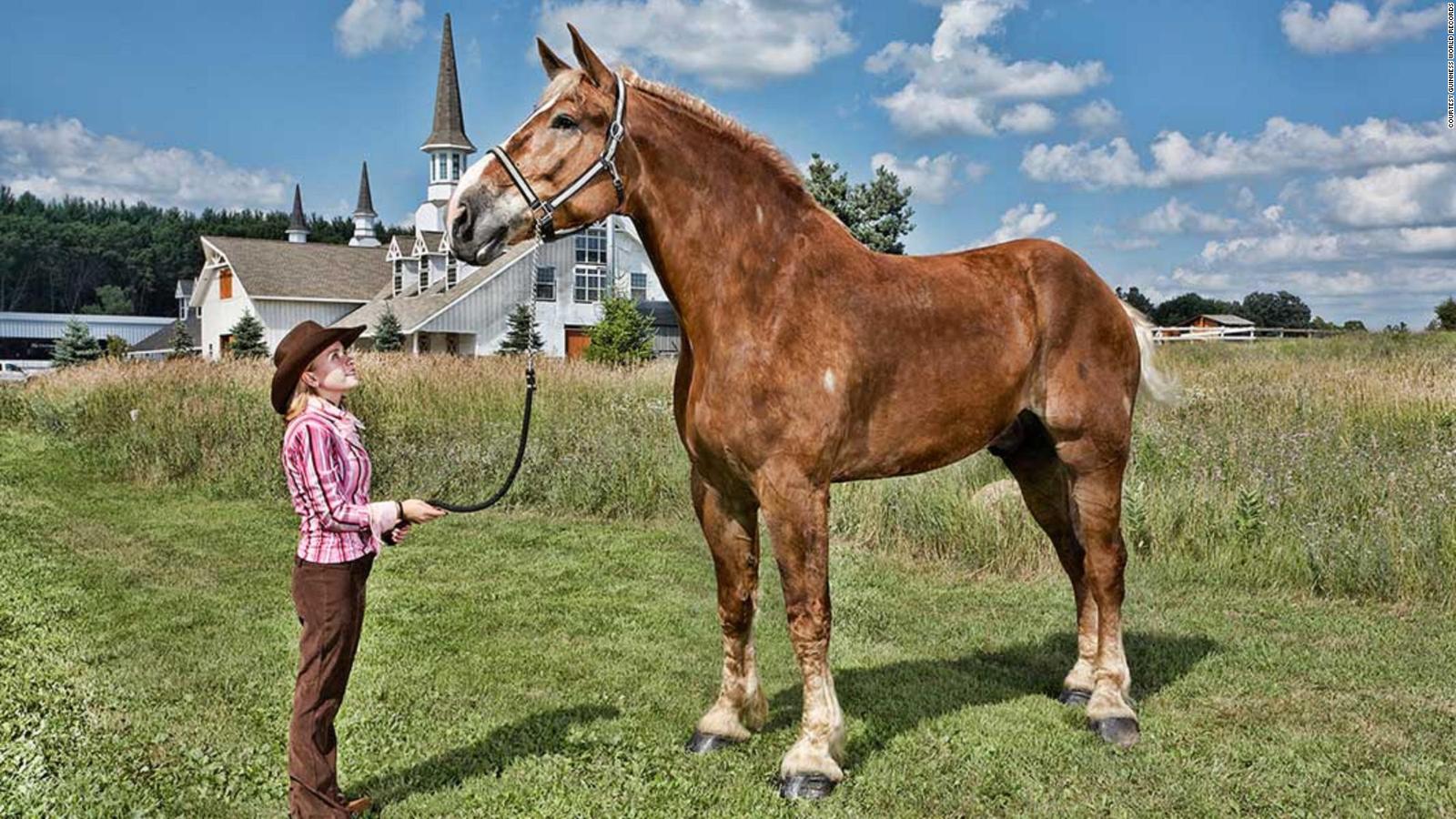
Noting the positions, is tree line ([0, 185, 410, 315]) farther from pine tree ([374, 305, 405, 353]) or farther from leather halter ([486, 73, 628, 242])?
leather halter ([486, 73, 628, 242])

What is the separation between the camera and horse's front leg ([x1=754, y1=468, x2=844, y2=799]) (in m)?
3.80

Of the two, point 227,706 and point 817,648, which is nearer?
point 817,648

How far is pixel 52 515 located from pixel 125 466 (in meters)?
2.71

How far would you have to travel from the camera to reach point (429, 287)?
38.6 m

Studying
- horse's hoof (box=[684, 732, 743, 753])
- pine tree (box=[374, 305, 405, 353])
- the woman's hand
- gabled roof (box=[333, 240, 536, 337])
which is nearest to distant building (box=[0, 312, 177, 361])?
gabled roof (box=[333, 240, 536, 337])

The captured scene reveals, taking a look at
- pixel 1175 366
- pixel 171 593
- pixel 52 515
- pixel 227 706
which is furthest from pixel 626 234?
pixel 227 706

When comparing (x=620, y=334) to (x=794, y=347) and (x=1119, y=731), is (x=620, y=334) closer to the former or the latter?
(x=1119, y=731)

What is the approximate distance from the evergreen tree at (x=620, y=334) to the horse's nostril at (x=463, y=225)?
82.0 feet

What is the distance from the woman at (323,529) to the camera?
3365mm

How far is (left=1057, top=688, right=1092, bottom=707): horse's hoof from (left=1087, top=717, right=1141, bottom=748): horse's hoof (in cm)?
38

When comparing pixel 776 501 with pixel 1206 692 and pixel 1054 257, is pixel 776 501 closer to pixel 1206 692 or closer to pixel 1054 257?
pixel 1054 257

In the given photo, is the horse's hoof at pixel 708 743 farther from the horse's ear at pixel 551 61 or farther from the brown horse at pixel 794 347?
the horse's ear at pixel 551 61

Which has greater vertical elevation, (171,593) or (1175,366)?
(1175,366)

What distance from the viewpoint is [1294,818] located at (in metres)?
3.78
